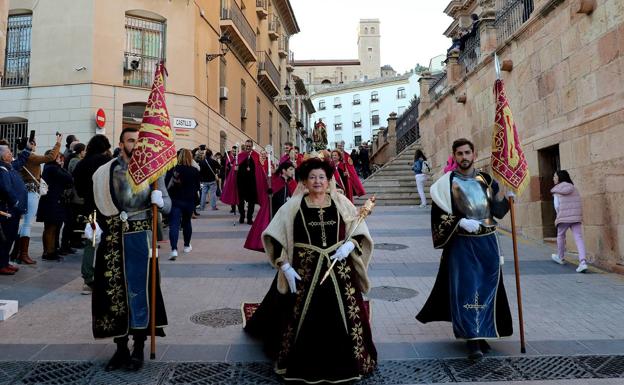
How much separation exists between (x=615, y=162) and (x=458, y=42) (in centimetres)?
934

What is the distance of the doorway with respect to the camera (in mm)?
9375

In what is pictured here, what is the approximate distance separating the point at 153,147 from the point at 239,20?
2258cm

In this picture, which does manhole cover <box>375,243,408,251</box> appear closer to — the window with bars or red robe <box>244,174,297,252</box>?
red robe <box>244,174,297,252</box>

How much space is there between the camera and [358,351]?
3373 millimetres

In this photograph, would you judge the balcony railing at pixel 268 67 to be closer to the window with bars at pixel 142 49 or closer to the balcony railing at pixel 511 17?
the window with bars at pixel 142 49

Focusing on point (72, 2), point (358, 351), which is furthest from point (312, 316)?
point (72, 2)

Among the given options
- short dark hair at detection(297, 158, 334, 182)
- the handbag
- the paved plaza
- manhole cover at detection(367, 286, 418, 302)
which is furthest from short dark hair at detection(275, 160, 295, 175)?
short dark hair at detection(297, 158, 334, 182)

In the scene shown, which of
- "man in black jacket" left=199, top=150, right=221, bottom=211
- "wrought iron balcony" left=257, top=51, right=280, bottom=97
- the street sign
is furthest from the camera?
"wrought iron balcony" left=257, top=51, right=280, bottom=97

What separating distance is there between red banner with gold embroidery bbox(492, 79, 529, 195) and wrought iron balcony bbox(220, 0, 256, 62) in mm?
19814

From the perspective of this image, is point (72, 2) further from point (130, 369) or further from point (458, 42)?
point (130, 369)

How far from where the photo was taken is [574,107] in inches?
319

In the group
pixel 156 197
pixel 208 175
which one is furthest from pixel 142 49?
pixel 156 197

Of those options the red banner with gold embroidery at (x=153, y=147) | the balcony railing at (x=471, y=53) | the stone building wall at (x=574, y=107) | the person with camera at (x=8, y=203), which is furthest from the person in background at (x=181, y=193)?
the balcony railing at (x=471, y=53)

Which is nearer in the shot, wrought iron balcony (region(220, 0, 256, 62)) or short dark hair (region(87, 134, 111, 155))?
short dark hair (region(87, 134, 111, 155))
